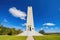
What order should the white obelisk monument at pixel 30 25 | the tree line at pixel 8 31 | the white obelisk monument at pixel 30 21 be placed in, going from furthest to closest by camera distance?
the white obelisk monument at pixel 30 21 → the white obelisk monument at pixel 30 25 → the tree line at pixel 8 31

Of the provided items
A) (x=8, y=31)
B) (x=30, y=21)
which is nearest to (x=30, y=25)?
(x=30, y=21)

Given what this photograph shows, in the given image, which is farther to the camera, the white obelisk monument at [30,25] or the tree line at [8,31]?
the white obelisk monument at [30,25]

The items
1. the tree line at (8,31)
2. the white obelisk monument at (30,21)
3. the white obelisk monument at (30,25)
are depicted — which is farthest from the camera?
the white obelisk monument at (30,21)

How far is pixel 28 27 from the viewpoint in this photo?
11.6 m

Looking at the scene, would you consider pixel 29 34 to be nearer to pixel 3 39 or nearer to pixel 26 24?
pixel 26 24

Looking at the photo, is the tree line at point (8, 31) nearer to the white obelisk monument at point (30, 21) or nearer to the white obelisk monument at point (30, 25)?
the white obelisk monument at point (30, 25)

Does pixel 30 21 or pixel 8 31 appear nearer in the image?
pixel 8 31

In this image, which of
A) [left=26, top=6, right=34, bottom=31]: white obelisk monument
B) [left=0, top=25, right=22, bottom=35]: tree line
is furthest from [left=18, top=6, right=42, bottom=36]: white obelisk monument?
[left=0, top=25, right=22, bottom=35]: tree line

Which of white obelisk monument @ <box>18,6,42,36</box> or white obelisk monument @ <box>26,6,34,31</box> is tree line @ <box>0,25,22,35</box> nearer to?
white obelisk monument @ <box>18,6,42,36</box>

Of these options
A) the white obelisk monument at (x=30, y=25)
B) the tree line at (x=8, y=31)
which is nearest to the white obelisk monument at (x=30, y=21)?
the white obelisk monument at (x=30, y=25)

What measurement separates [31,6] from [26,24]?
4.99ft

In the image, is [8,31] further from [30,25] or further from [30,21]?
[30,21]

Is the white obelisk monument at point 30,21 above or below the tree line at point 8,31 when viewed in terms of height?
above

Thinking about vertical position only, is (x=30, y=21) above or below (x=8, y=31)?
above
